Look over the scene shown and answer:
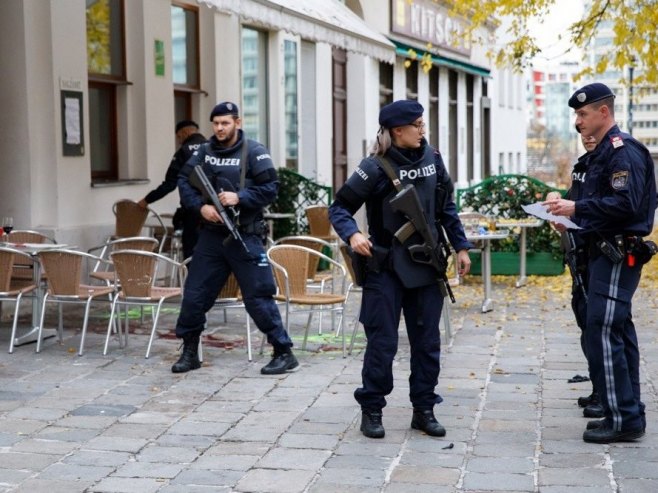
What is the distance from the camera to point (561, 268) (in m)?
14.6

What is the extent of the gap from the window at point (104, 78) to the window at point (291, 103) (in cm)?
430

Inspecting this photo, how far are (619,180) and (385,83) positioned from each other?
16.9 metres

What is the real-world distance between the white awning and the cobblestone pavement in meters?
2.71

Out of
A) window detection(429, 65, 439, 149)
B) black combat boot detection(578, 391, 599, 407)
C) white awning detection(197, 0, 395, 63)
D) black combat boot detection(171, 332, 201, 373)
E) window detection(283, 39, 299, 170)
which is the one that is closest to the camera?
black combat boot detection(578, 391, 599, 407)

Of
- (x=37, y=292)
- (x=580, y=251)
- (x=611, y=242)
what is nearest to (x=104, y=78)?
(x=37, y=292)

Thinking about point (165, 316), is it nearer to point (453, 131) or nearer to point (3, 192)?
point (3, 192)

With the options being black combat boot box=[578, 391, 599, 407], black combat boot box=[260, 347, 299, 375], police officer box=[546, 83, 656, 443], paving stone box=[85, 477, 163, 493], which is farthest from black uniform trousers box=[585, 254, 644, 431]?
black combat boot box=[260, 347, 299, 375]

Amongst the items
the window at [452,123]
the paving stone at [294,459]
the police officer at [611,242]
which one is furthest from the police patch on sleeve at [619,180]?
the window at [452,123]

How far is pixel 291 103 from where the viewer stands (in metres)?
17.8

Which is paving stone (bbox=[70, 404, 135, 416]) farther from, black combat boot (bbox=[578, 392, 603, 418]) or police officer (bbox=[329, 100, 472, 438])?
black combat boot (bbox=[578, 392, 603, 418])

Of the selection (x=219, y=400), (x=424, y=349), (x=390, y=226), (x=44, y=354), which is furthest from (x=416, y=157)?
(x=44, y=354)

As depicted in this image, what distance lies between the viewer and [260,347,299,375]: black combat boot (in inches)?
328

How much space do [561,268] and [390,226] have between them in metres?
8.42

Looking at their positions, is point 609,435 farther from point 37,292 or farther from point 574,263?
point 37,292
